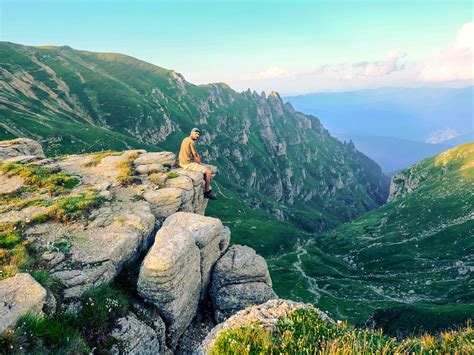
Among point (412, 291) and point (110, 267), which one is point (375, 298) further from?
point (110, 267)

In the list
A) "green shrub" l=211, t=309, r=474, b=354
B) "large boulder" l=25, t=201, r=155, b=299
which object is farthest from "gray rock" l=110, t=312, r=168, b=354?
"green shrub" l=211, t=309, r=474, b=354

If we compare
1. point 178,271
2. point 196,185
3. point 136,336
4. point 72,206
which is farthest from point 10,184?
point 136,336

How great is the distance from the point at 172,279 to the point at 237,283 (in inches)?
319

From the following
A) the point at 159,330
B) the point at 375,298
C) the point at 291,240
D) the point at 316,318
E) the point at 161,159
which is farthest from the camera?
the point at 291,240

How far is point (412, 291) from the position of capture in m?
112

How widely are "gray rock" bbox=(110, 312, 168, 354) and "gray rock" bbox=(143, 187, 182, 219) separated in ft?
36.1

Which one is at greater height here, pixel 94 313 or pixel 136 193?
pixel 136 193

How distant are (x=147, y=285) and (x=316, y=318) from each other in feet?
32.8

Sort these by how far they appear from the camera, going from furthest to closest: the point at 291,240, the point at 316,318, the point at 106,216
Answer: the point at 291,240
the point at 106,216
the point at 316,318

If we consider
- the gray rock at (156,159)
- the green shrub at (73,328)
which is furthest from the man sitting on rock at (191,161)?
the green shrub at (73,328)

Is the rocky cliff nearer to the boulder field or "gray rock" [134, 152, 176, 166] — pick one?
the boulder field

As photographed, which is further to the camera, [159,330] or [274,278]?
[274,278]

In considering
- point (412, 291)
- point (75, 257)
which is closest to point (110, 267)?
point (75, 257)

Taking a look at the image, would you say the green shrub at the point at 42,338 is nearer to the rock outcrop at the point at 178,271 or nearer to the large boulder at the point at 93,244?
the large boulder at the point at 93,244
